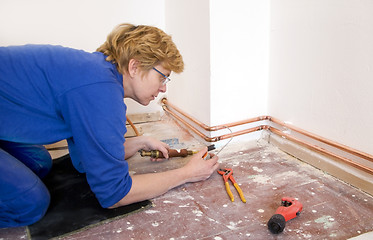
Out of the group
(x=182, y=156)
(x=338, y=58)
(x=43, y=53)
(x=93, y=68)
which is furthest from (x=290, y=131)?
(x=43, y=53)

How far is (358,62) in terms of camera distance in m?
1.54

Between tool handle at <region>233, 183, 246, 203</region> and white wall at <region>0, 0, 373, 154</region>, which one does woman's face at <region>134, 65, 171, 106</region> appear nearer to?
tool handle at <region>233, 183, 246, 203</region>

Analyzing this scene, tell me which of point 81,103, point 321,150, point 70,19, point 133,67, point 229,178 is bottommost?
point 229,178

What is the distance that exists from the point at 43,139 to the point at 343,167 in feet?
5.03

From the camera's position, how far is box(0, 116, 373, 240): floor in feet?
4.22

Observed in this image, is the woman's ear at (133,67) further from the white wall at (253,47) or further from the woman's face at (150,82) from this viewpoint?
the white wall at (253,47)

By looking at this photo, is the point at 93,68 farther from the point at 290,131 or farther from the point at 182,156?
the point at 290,131

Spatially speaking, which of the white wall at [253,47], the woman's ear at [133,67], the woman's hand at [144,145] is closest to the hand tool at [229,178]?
the woman's hand at [144,145]

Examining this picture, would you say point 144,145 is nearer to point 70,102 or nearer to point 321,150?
point 70,102

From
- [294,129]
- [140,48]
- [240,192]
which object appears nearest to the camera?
[140,48]

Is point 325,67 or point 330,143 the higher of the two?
point 325,67

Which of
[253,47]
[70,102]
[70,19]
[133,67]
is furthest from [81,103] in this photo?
[70,19]

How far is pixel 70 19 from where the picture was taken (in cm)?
266

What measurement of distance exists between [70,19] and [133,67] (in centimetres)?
164
